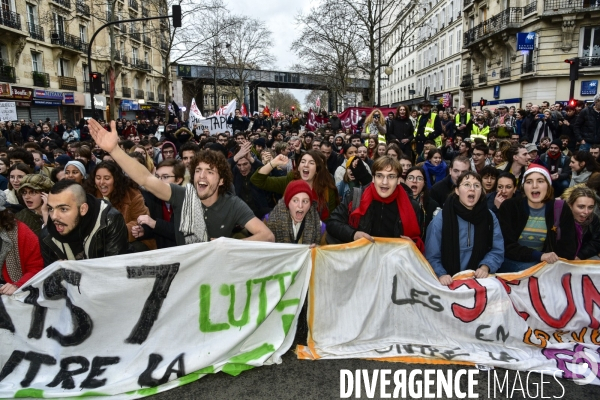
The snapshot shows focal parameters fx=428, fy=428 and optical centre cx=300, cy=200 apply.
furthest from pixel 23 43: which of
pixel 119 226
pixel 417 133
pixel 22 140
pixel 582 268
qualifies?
pixel 582 268

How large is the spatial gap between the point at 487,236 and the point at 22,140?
56.9ft

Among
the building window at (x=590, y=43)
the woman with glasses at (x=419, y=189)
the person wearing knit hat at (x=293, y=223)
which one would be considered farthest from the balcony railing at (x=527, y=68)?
the person wearing knit hat at (x=293, y=223)

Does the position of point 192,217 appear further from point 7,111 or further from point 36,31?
point 36,31

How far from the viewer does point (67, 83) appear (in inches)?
1283

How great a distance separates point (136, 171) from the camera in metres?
3.30

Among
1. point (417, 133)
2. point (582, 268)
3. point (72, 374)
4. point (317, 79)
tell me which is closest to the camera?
point (72, 374)

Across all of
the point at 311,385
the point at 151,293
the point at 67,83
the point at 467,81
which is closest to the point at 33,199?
the point at 151,293

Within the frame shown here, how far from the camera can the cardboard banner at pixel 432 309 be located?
3.63 m

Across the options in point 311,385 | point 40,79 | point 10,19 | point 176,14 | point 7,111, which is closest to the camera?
point 311,385

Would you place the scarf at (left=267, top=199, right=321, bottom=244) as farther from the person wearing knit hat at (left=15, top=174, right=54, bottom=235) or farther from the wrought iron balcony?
the wrought iron balcony

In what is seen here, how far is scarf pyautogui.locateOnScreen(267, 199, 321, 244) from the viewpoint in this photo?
4.20 metres

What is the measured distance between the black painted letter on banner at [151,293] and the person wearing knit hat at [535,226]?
3059 millimetres

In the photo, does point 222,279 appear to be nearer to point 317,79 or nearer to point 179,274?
point 179,274

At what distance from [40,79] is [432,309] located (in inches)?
1298
